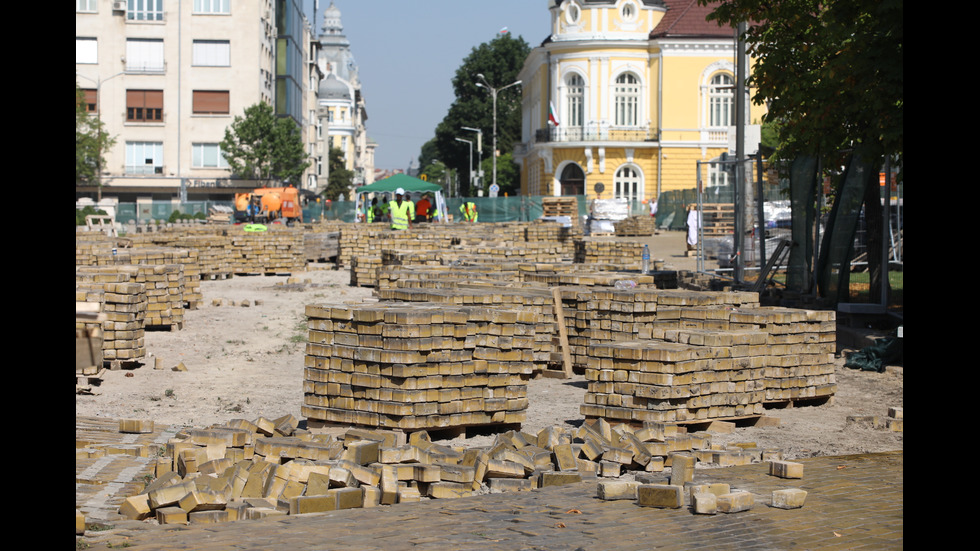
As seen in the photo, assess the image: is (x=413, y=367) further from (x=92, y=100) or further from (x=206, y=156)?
(x=92, y=100)

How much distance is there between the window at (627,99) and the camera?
226ft

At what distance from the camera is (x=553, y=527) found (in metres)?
6.98

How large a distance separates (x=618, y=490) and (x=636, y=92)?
63.4m

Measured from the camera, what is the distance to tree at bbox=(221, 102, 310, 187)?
71.2 m

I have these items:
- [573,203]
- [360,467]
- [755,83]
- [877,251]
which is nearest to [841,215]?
[877,251]

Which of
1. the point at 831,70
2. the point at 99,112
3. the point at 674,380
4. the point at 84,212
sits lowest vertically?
the point at 674,380

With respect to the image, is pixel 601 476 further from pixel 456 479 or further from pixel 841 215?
pixel 841 215

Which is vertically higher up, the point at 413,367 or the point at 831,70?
the point at 831,70

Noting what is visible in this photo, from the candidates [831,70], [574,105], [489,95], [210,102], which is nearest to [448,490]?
[831,70]

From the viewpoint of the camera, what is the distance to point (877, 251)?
54.5 feet

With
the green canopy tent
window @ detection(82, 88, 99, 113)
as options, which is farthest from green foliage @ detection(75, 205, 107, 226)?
window @ detection(82, 88, 99, 113)

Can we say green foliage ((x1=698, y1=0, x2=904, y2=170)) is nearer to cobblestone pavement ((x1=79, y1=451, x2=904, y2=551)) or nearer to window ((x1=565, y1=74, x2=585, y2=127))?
cobblestone pavement ((x1=79, y1=451, x2=904, y2=551))

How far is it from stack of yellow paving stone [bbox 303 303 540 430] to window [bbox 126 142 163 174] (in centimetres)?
6744
